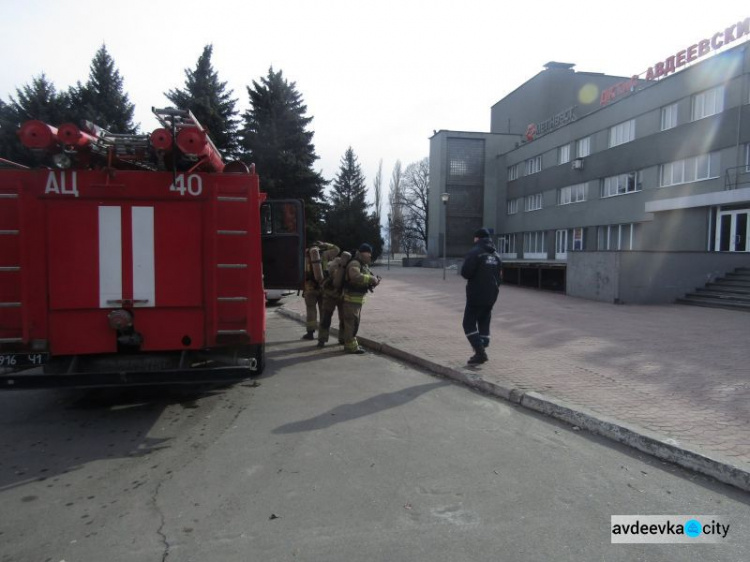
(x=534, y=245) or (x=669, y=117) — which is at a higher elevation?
(x=669, y=117)

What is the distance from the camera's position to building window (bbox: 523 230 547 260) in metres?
39.9

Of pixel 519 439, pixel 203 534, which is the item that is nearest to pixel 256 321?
pixel 203 534

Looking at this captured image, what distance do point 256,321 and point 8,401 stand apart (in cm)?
327

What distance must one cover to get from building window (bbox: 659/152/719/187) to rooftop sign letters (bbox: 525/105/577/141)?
39.1 ft

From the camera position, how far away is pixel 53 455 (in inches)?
162

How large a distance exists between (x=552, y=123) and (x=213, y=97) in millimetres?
26656

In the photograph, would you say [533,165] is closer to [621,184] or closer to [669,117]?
[621,184]

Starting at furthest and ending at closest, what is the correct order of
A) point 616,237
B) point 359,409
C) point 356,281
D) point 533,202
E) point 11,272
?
point 533,202
point 616,237
point 356,281
point 359,409
point 11,272

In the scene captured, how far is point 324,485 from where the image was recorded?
355 cm

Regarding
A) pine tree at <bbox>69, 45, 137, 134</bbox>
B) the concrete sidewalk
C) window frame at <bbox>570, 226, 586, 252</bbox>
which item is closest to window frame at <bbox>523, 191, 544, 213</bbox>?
window frame at <bbox>570, 226, 586, 252</bbox>

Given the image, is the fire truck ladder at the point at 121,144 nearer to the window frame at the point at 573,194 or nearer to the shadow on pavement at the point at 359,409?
the shadow on pavement at the point at 359,409

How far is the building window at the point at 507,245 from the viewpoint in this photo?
148 feet

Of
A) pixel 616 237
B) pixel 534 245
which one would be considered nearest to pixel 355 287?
pixel 616 237

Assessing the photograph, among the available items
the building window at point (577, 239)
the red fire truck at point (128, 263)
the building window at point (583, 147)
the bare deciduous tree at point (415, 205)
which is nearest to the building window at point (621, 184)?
the building window at point (583, 147)
